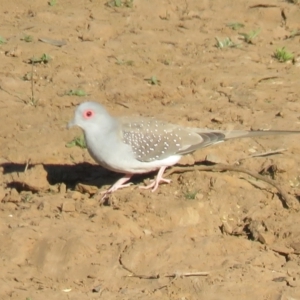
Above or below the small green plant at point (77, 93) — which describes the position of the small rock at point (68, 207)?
below

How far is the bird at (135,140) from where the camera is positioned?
789 cm

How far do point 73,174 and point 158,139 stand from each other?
920 mm

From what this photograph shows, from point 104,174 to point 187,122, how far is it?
3.25 ft

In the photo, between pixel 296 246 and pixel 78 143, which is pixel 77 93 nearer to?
pixel 78 143

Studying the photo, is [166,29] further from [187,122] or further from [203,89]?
[187,122]

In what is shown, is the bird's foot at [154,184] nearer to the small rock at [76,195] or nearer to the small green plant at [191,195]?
the small green plant at [191,195]

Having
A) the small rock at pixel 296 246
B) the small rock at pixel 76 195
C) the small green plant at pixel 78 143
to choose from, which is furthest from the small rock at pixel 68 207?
the small rock at pixel 296 246

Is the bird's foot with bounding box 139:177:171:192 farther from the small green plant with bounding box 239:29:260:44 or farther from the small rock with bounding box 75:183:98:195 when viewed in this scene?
the small green plant with bounding box 239:29:260:44

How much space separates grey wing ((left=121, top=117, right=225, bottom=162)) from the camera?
26.2 feet

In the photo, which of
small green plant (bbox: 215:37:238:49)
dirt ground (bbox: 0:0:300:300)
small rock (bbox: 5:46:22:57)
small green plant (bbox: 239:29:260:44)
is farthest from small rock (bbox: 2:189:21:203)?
small green plant (bbox: 239:29:260:44)

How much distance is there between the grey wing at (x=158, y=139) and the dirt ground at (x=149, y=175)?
0.24 meters

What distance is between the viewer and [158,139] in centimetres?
809

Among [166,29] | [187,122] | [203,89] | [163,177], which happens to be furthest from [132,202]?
[166,29]

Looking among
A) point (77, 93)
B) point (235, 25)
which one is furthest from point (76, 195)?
point (235, 25)
